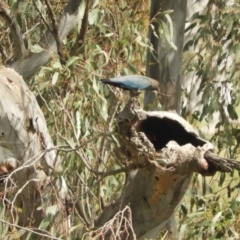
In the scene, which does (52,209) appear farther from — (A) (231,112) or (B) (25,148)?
(A) (231,112)

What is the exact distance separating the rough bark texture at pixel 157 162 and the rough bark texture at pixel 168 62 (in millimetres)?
593

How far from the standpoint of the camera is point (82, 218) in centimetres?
271

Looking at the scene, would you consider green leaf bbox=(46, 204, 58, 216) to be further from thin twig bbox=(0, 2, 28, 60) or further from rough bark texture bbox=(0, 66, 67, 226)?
thin twig bbox=(0, 2, 28, 60)

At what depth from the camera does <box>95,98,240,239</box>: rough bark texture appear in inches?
73.3

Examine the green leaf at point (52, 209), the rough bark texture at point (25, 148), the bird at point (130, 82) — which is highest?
the bird at point (130, 82)

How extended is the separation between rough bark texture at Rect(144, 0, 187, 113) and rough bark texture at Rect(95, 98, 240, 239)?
0.59 m

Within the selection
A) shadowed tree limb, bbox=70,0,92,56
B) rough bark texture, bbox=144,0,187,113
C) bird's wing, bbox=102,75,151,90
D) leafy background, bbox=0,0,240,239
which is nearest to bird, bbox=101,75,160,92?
bird's wing, bbox=102,75,151,90

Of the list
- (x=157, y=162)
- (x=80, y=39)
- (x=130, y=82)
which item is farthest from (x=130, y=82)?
(x=80, y=39)

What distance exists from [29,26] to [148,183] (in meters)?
1.55

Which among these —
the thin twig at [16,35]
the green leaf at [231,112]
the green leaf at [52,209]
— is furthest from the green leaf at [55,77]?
the green leaf at [231,112]

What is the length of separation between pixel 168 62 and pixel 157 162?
0.90 meters

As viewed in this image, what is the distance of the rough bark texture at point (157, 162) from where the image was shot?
6.11ft

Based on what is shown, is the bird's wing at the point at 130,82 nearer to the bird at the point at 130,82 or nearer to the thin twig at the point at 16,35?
the bird at the point at 130,82

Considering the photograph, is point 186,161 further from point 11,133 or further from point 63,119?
point 63,119
